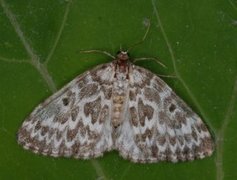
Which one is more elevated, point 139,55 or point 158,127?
point 139,55

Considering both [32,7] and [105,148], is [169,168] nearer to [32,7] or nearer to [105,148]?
[105,148]

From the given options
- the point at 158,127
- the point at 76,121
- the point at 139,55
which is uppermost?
the point at 139,55

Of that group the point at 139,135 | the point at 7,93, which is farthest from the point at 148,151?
the point at 7,93

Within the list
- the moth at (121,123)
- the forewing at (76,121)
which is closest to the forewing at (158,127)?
the moth at (121,123)

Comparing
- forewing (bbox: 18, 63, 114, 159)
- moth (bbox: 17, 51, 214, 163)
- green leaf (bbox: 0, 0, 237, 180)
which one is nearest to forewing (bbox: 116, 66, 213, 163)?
moth (bbox: 17, 51, 214, 163)

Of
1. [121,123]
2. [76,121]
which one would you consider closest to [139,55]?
[121,123]

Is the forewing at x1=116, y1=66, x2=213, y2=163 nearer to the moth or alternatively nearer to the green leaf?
the moth

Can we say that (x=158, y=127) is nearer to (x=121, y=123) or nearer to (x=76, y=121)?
(x=121, y=123)
